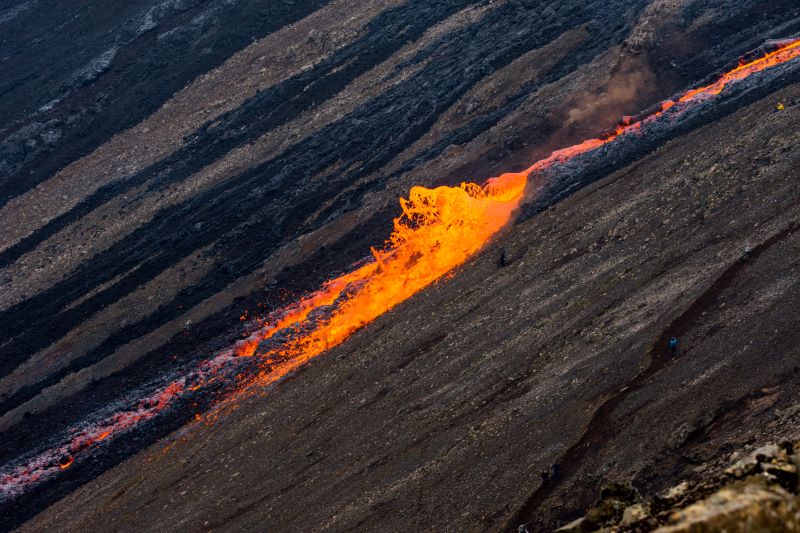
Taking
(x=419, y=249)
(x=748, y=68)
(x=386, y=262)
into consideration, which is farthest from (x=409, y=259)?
(x=748, y=68)

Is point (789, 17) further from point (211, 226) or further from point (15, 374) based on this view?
point (15, 374)

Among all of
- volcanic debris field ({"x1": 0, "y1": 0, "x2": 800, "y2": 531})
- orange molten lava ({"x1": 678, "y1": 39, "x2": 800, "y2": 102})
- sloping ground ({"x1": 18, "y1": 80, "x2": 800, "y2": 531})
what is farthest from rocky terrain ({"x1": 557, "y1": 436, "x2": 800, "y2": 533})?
orange molten lava ({"x1": 678, "y1": 39, "x2": 800, "y2": 102})

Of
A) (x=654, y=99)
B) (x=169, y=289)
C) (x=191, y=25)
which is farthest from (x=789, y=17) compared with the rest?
(x=191, y=25)

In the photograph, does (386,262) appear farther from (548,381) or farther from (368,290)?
(548,381)

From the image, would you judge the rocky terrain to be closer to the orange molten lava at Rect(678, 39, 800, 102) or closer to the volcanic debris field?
the volcanic debris field

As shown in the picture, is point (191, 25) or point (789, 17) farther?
point (191, 25)

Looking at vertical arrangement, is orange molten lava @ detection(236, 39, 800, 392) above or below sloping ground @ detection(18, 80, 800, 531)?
above
